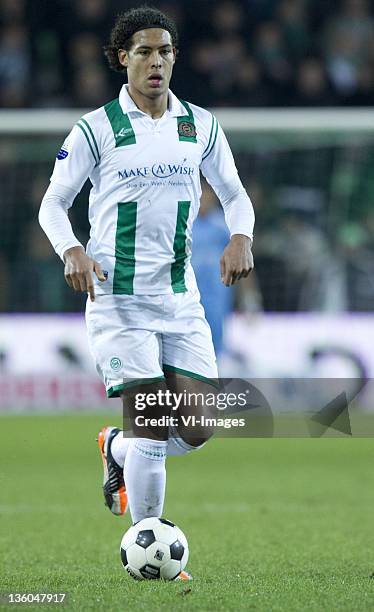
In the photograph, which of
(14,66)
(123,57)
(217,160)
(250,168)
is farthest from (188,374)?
(14,66)

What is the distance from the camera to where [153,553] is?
486 centimetres

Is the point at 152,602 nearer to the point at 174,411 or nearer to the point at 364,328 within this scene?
the point at 174,411

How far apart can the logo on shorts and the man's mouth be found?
1153mm

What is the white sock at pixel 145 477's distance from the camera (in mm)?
5026

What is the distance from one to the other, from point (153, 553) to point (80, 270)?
1149mm

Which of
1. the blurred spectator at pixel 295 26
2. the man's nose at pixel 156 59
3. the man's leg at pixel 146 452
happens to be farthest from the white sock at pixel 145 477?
the blurred spectator at pixel 295 26

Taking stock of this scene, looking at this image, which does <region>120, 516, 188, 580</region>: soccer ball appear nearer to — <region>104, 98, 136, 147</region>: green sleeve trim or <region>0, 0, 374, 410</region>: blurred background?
<region>104, 98, 136, 147</region>: green sleeve trim

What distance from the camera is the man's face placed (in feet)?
16.9

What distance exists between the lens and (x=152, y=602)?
4.21 meters

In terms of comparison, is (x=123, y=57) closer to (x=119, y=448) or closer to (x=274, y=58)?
(x=119, y=448)

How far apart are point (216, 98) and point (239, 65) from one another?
0.75 meters
